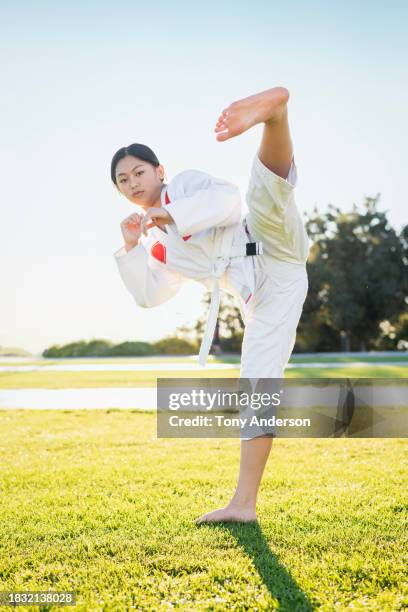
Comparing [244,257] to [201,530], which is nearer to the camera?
[201,530]

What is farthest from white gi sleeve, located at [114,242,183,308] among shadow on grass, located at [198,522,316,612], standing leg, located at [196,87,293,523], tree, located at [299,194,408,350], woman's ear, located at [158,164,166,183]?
tree, located at [299,194,408,350]

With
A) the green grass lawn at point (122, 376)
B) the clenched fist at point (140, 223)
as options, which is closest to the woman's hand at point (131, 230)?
the clenched fist at point (140, 223)

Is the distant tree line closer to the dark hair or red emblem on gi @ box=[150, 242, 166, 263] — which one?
red emblem on gi @ box=[150, 242, 166, 263]

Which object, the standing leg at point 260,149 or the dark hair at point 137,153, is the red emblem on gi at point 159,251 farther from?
the standing leg at point 260,149

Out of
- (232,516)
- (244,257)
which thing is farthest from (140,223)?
(232,516)

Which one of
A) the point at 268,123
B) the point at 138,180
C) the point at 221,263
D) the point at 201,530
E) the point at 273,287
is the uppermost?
the point at 268,123

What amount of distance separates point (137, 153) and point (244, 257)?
2.38 ft

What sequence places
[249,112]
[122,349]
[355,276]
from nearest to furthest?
[249,112]
[122,349]
[355,276]

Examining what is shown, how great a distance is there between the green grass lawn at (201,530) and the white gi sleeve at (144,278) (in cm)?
102

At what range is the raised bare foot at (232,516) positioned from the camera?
8.87 ft

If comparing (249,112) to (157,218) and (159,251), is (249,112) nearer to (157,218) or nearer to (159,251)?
(157,218)

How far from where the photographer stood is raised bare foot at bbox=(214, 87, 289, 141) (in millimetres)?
2285

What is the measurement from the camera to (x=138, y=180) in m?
2.98

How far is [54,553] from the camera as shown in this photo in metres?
2.39
